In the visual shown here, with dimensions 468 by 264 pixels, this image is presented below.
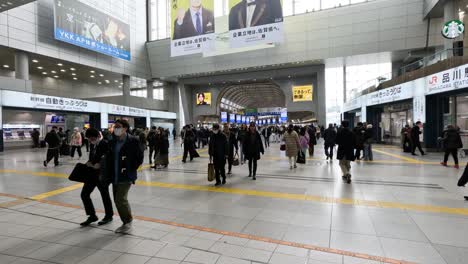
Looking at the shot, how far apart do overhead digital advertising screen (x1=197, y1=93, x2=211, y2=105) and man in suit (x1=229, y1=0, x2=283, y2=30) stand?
21999 millimetres

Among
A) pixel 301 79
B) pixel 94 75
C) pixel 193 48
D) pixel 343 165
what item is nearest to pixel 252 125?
pixel 343 165

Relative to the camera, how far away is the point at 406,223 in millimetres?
3846

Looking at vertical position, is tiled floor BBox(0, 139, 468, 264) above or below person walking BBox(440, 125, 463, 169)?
below

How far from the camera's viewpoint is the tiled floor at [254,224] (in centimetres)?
296

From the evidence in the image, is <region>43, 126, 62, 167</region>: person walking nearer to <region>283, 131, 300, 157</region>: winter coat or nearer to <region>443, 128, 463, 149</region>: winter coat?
<region>283, 131, 300, 157</region>: winter coat

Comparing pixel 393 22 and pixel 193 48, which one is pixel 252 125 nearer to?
pixel 193 48

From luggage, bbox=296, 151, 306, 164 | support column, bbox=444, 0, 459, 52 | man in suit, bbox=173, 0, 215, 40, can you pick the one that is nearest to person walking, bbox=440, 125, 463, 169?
luggage, bbox=296, 151, 306, 164

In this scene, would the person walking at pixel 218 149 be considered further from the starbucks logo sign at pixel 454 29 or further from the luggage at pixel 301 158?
the starbucks logo sign at pixel 454 29

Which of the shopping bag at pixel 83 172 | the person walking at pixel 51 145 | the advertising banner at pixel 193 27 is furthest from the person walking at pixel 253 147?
the advertising banner at pixel 193 27

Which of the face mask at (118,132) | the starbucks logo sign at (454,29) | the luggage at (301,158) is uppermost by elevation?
the starbucks logo sign at (454,29)

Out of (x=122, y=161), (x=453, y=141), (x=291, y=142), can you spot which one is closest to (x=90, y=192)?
(x=122, y=161)

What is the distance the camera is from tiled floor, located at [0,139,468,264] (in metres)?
2.96

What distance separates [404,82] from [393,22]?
12.8 m

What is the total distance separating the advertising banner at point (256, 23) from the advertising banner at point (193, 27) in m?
1.75
